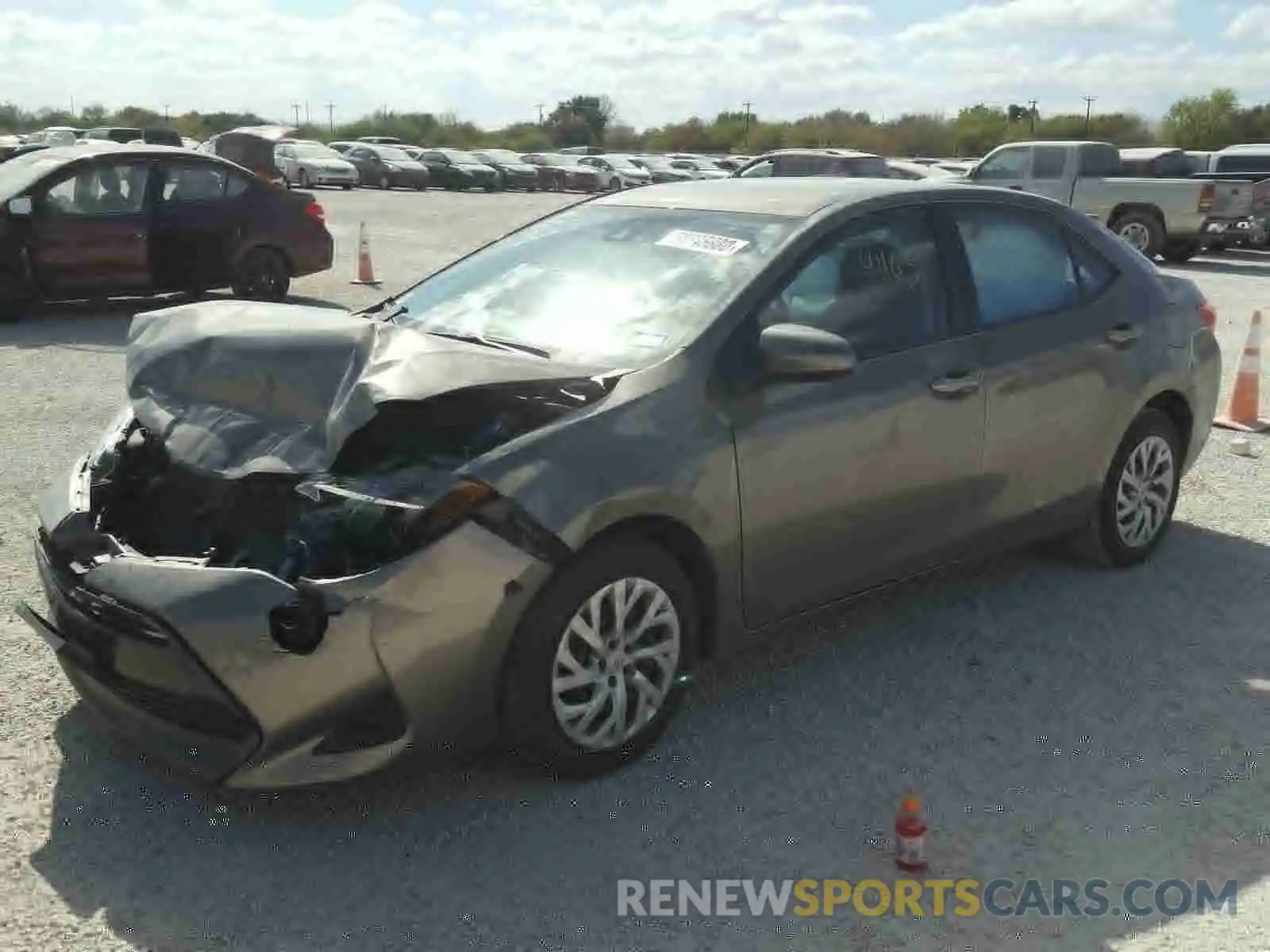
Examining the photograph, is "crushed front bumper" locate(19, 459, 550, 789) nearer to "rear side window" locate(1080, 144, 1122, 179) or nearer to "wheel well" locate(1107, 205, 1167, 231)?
"wheel well" locate(1107, 205, 1167, 231)

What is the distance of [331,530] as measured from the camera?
3.47 metres

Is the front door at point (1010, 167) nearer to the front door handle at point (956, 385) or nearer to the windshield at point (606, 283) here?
the front door handle at point (956, 385)

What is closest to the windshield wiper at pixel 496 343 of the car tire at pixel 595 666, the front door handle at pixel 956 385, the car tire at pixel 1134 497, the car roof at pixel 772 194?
the car tire at pixel 595 666

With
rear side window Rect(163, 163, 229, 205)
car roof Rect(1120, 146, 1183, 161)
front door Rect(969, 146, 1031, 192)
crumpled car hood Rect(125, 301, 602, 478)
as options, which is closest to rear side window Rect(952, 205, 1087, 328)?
crumpled car hood Rect(125, 301, 602, 478)

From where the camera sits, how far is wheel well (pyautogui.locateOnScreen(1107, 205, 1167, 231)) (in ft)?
65.2


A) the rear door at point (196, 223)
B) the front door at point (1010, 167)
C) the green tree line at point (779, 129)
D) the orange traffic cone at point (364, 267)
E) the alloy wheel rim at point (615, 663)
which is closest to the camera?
the alloy wheel rim at point (615, 663)

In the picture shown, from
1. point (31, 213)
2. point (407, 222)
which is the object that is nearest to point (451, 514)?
point (31, 213)

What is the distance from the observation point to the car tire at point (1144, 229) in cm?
1992

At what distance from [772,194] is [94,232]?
28.9 feet

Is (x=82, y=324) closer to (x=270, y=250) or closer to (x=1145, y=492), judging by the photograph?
(x=270, y=250)

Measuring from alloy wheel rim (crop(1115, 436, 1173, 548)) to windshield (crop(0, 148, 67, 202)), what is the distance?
9.78 meters

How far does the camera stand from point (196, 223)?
479 inches

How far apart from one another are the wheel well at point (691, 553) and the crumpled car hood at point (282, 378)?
1.60 feet

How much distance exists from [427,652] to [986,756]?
5.91 feet
